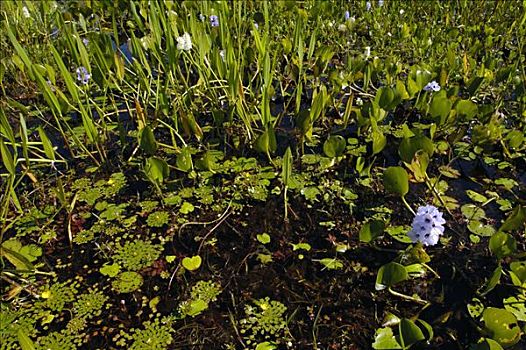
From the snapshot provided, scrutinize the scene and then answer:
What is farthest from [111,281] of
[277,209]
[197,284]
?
[277,209]


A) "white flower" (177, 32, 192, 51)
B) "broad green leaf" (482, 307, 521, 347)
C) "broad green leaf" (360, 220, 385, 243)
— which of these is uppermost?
"white flower" (177, 32, 192, 51)

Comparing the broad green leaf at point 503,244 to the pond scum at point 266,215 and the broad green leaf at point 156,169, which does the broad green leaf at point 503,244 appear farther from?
the broad green leaf at point 156,169

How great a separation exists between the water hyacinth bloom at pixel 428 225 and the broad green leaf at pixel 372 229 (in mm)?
99

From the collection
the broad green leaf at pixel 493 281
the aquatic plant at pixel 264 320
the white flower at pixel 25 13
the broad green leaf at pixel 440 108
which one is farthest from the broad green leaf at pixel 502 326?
the white flower at pixel 25 13

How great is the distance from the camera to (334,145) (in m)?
1.66

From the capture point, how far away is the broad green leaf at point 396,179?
4.55 feet

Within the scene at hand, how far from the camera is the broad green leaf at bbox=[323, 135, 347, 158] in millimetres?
1646

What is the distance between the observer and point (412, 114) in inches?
82.4

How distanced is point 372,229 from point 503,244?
1.20 feet

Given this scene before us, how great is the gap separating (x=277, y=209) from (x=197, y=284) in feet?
1.38

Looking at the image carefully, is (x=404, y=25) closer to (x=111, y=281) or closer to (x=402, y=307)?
(x=402, y=307)

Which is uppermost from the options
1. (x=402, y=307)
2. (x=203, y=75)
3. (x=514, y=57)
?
(x=203, y=75)

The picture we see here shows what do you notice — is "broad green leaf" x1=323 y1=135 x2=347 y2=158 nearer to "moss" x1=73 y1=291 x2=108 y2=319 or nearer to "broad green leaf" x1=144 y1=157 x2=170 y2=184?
"broad green leaf" x1=144 y1=157 x2=170 y2=184

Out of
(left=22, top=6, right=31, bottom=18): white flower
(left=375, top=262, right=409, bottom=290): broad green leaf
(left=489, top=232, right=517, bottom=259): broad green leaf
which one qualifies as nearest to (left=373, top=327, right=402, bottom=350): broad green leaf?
(left=375, top=262, right=409, bottom=290): broad green leaf
